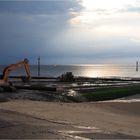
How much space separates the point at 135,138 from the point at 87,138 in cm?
153

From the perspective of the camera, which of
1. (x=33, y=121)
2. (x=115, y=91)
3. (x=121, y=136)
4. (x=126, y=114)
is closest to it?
(x=121, y=136)

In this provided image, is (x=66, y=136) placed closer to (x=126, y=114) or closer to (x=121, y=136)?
(x=121, y=136)

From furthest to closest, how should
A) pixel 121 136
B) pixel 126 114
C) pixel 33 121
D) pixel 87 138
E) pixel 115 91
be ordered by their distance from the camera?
pixel 115 91
pixel 126 114
pixel 33 121
pixel 121 136
pixel 87 138

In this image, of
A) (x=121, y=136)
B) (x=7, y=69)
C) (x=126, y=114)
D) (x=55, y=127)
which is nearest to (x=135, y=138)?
(x=121, y=136)

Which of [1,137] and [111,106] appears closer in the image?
[1,137]

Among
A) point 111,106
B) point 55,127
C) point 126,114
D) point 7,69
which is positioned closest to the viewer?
point 55,127

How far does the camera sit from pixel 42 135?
36.0 feet

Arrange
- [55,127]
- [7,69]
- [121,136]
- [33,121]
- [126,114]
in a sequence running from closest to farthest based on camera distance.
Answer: [121,136]
[55,127]
[33,121]
[126,114]
[7,69]

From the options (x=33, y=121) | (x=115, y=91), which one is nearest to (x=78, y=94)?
(x=115, y=91)

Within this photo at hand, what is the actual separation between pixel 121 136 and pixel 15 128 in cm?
312

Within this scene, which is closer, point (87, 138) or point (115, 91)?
point (87, 138)

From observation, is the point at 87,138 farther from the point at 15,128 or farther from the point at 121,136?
the point at 15,128

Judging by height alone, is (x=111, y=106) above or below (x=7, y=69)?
below

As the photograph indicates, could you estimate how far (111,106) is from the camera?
24.9 m
